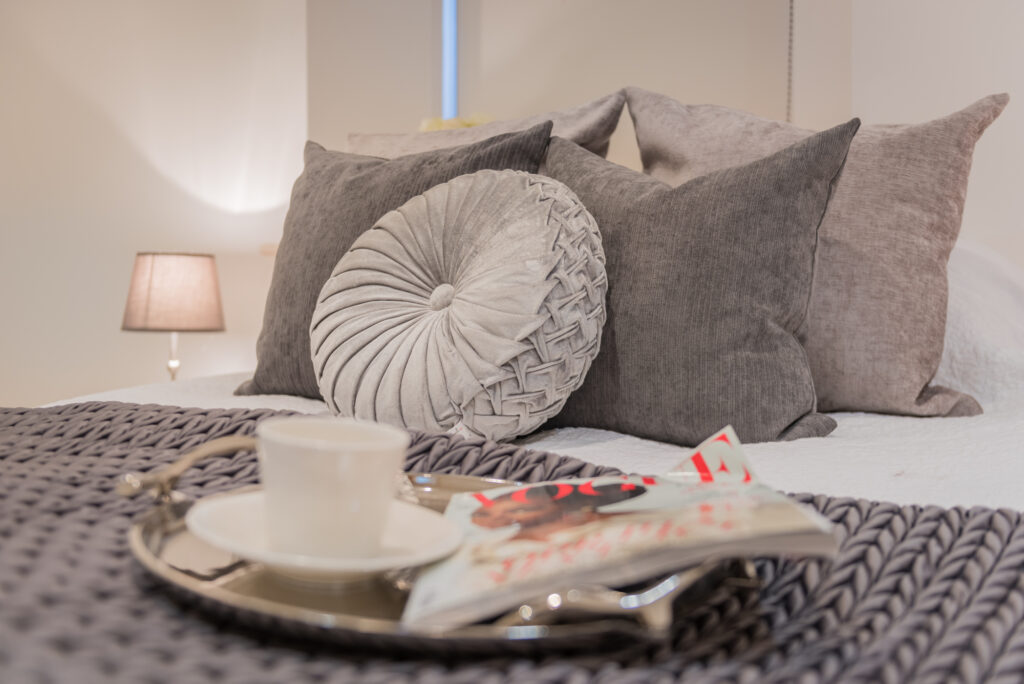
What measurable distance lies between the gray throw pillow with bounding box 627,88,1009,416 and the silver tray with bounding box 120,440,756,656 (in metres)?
0.89

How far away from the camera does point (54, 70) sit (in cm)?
285

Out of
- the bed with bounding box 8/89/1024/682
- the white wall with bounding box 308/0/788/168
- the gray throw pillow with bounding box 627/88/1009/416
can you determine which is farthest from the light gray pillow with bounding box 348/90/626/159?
the bed with bounding box 8/89/1024/682

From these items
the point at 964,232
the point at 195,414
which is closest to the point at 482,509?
the point at 195,414

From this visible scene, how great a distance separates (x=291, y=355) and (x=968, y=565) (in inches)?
41.8

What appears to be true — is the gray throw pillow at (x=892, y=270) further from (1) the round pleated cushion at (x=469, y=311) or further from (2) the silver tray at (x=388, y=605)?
(2) the silver tray at (x=388, y=605)

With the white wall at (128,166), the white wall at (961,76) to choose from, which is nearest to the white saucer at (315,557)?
the white wall at (961,76)

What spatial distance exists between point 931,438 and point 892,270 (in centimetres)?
30

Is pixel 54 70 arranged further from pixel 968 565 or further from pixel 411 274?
pixel 968 565

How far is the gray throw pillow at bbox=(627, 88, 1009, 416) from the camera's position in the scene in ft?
4.06

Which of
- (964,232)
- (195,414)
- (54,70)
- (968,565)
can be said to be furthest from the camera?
(54,70)

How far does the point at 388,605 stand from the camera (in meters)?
0.40

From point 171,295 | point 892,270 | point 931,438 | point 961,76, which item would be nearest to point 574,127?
point 892,270

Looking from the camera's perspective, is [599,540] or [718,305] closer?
[599,540]

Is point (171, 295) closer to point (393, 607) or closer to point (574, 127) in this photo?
point (574, 127)
